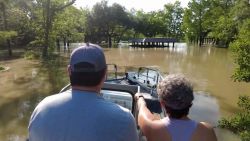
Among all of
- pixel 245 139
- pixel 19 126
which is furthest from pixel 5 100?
pixel 245 139

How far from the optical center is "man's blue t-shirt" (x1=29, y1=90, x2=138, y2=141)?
6.39ft

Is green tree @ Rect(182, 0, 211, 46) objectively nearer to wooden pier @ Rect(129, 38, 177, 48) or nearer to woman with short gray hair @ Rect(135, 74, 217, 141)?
wooden pier @ Rect(129, 38, 177, 48)

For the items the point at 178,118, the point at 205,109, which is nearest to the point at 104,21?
the point at 205,109

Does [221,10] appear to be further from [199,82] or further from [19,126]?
[19,126]

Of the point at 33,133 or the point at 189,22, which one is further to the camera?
the point at 189,22

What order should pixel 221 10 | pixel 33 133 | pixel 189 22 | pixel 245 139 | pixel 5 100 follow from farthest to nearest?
A: pixel 189 22 < pixel 221 10 < pixel 5 100 < pixel 245 139 < pixel 33 133

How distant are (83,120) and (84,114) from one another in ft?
0.12

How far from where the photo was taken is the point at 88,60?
2.09 metres

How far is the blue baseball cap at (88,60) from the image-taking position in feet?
6.81

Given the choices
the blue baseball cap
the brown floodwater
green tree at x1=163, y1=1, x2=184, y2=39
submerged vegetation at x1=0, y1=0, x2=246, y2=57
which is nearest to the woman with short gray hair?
the blue baseball cap

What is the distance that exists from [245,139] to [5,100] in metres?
10.1

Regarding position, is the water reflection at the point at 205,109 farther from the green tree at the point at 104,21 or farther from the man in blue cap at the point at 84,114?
the green tree at the point at 104,21

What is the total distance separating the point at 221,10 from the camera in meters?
56.8

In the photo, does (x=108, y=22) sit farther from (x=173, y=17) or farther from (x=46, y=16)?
(x=46, y=16)
